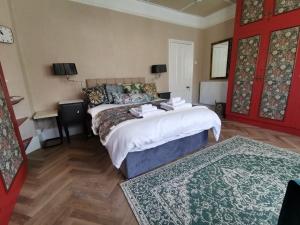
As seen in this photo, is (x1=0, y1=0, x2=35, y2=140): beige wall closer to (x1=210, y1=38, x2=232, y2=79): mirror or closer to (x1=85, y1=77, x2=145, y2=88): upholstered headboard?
(x1=85, y1=77, x2=145, y2=88): upholstered headboard

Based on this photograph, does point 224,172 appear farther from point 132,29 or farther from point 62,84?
point 132,29

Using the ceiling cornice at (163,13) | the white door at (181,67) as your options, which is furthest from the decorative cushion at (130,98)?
the ceiling cornice at (163,13)

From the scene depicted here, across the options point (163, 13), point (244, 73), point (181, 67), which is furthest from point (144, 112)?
point (163, 13)

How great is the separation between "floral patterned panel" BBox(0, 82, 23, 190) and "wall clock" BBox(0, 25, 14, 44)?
3.71 feet

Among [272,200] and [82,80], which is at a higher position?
[82,80]

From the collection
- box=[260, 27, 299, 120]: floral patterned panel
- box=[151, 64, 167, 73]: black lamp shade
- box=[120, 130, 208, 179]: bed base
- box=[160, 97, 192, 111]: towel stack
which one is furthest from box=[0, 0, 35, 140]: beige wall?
box=[260, 27, 299, 120]: floral patterned panel

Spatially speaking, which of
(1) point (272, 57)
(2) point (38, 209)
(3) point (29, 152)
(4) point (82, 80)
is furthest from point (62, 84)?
(1) point (272, 57)

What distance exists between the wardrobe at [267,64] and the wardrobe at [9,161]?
13.8 ft

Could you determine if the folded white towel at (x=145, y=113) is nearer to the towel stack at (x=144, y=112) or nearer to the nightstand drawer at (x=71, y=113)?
the towel stack at (x=144, y=112)

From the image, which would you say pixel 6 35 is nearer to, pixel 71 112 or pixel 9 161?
pixel 71 112

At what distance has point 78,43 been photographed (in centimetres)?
310

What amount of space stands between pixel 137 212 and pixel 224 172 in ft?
3.82

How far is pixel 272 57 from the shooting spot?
3008 millimetres

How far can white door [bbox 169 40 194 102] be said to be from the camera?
4457 millimetres
